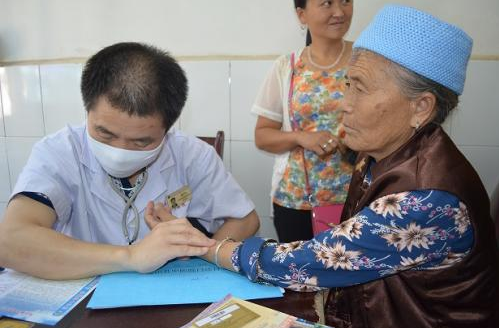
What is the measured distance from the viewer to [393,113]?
0.99m

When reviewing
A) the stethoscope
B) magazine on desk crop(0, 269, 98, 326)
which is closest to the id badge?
the stethoscope

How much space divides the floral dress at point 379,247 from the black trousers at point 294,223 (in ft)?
3.00

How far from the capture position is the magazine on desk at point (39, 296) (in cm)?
84

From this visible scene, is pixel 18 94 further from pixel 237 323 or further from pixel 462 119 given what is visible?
pixel 462 119

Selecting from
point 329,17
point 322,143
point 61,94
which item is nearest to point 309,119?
point 322,143

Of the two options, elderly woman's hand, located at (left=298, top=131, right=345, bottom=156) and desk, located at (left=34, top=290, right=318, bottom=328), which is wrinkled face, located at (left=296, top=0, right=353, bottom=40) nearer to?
elderly woman's hand, located at (left=298, top=131, right=345, bottom=156)

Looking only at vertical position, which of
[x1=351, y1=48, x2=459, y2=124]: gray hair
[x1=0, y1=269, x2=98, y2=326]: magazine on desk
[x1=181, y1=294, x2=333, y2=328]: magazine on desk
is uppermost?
[x1=351, y1=48, x2=459, y2=124]: gray hair

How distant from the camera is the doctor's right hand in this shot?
40.3 inches

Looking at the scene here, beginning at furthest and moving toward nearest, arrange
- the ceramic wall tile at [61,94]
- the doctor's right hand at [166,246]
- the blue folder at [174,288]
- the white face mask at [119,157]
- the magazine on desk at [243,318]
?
the ceramic wall tile at [61,94], the white face mask at [119,157], the doctor's right hand at [166,246], the blue folder at [174,288], the magazine on desk at [243,318]

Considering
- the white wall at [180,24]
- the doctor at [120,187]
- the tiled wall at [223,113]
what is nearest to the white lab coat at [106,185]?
the doctor at [120,187]

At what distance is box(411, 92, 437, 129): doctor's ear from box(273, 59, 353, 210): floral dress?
76 centimetres

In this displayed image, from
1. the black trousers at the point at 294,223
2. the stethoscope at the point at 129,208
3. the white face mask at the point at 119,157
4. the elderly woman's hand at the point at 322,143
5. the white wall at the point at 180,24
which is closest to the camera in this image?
the white face mask at the point at 119,157

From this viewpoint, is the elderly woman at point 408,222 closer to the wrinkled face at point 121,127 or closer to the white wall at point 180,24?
the wrinkled face at point 121,127

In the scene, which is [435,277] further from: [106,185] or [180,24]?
[180,24]
